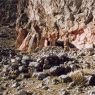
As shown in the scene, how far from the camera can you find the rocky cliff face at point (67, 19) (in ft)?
99.7

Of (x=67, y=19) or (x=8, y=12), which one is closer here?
(x=67, y=19)

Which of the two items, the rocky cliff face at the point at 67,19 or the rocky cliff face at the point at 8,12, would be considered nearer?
the rocky cliff face at the point at 67,19

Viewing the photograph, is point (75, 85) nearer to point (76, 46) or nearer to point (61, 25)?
point (76, 46)

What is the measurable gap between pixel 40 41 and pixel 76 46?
10.8 m

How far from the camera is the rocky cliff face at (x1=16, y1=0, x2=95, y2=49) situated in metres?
30.4

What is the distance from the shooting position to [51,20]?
127ft

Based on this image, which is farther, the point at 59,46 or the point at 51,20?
the point at 51,20

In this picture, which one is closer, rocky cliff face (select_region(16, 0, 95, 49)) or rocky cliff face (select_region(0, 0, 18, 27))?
rocky cliff face (select_region(16, 0, 95, 49))

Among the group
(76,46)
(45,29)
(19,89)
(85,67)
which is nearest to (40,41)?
(45,29)

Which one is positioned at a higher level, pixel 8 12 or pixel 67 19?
pixel 8 12

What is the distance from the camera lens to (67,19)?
34125 mm

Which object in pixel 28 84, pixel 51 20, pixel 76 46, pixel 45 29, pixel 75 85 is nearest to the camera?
pixel 75 85

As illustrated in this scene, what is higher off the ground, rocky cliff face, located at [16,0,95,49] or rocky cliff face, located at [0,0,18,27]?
rocky cliff face, located at [0,0,18,27]

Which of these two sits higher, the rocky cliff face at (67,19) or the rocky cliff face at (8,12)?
the rocky cliff face at (8,12)
